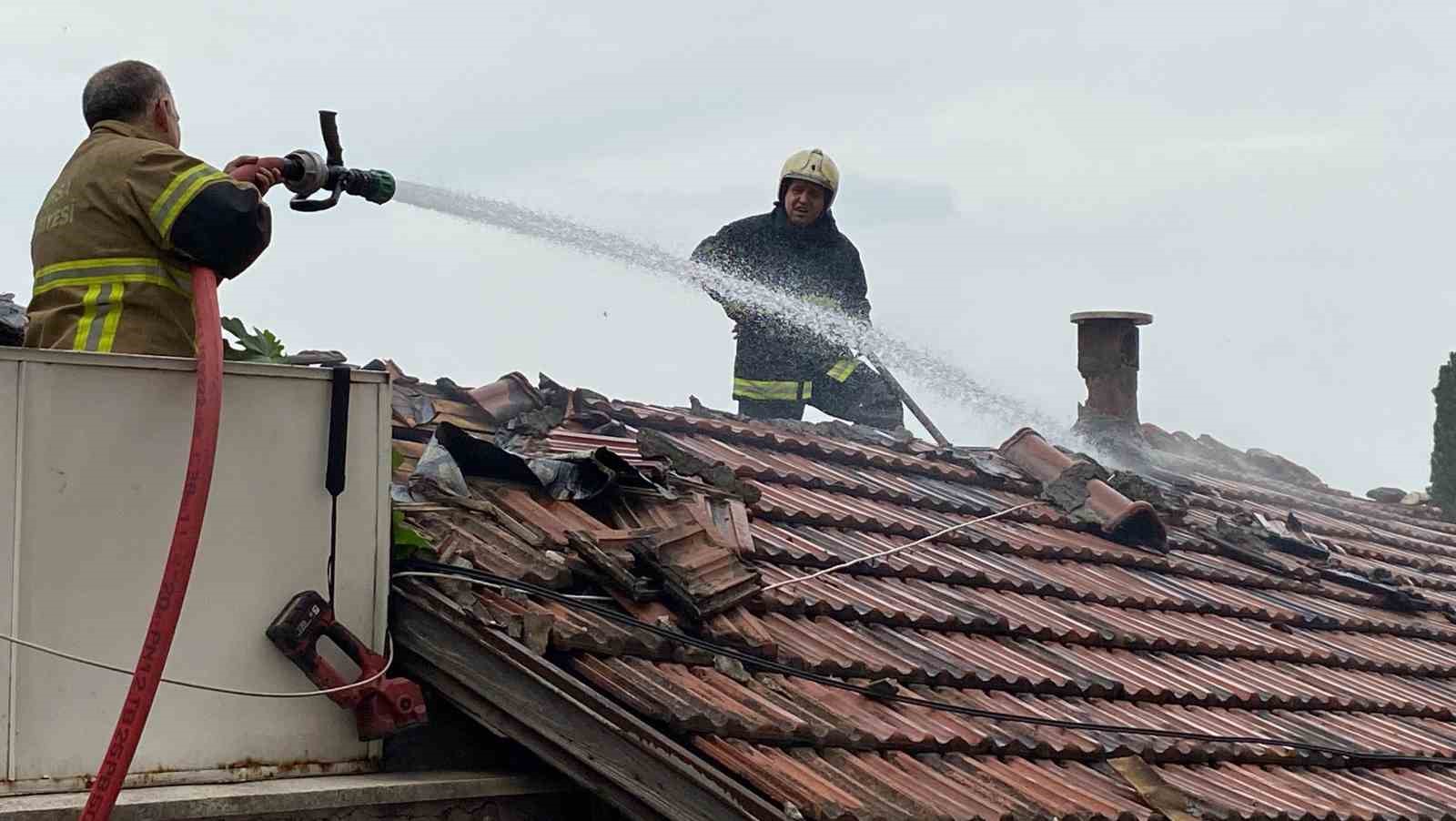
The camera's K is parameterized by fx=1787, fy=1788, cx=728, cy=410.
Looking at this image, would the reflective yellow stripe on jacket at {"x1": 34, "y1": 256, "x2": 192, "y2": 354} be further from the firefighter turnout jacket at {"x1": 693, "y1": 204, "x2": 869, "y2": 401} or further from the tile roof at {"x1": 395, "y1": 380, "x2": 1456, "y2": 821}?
the firefighter turnout jacket at {"x1": 693, "y1": 204, "x2": 869, "y2": 401}

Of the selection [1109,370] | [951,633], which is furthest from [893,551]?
[1109,370]

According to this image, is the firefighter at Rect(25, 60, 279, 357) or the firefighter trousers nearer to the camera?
the firefighter at Rect(25, 60, 279, 357)

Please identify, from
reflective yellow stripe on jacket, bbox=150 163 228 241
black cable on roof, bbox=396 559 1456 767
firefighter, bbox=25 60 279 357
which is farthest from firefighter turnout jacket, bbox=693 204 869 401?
reflective yellow stripe on jacket, bbox=150 163 228 241

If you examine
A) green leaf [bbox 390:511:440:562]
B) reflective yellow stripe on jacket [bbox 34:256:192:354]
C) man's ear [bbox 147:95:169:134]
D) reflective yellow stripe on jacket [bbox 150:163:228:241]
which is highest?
man's ear [bbox 147:95:169:134]

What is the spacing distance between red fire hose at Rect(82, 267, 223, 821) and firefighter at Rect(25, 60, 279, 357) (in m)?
0.32

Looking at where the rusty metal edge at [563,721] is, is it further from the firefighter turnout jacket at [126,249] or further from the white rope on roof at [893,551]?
the white rope on roof at [893,551]

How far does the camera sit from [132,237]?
443 cm

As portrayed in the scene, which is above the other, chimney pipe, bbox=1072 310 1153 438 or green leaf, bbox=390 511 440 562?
chimney pipe, bbox=1072 310 1153 438

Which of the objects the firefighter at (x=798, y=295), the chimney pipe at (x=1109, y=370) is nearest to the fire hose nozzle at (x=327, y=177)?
the firefighter at (x=798, y=295)

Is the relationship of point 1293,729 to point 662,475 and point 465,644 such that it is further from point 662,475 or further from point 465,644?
point 465,644

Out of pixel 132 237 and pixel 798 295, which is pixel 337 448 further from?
pixel 798 295

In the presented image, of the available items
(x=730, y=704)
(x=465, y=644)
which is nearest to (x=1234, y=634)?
(x=730, y=704)

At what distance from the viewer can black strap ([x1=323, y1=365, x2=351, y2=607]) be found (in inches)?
173

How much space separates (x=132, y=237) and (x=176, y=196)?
217mm
